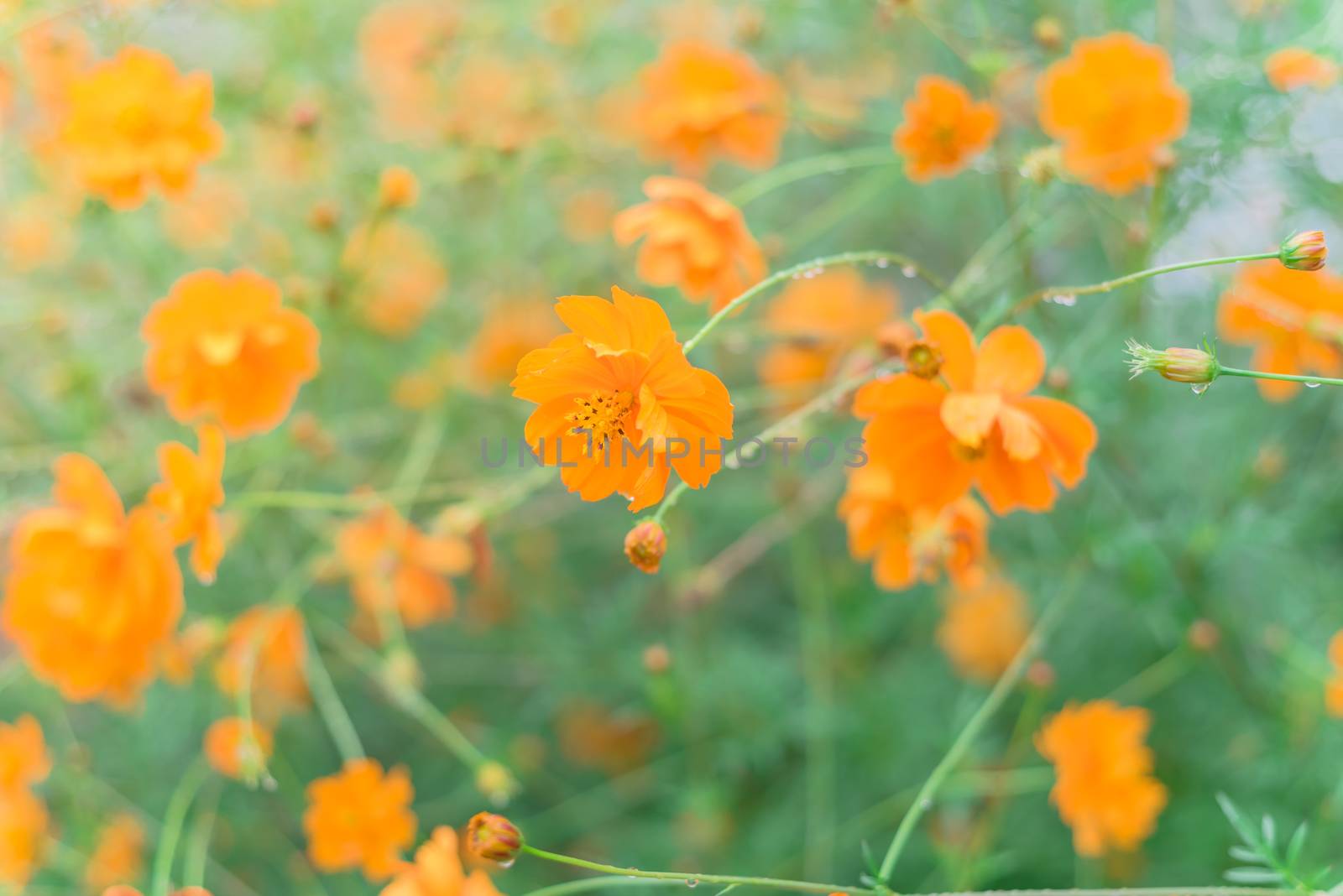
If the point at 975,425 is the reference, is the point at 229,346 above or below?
above

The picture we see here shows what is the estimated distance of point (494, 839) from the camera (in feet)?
1.62

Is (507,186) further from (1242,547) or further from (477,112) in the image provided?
(1242,547)

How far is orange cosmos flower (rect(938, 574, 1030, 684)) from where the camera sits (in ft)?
3.45

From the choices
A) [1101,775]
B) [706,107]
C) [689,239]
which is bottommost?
[1101,775]

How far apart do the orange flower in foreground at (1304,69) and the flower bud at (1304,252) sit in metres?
0.36

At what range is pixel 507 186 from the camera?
0.95m

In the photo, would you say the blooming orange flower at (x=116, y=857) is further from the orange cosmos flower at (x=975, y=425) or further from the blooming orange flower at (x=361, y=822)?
the orange cosmos flower at (x=975, y=425)

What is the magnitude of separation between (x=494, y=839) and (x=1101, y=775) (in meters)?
0.48

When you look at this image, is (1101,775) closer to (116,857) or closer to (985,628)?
(985,628)

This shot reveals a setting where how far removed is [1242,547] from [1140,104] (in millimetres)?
379

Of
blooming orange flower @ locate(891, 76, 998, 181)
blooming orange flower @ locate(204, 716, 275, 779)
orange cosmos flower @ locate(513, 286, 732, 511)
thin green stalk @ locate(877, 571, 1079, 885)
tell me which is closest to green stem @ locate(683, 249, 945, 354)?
orange cosmos flower @ locate(513, 286, 732, 511)

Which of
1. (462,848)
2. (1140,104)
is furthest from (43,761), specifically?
(1140,104)

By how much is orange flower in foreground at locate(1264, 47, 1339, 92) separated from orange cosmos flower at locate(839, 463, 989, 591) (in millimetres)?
389

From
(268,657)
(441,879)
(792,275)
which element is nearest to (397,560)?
(268,657)
